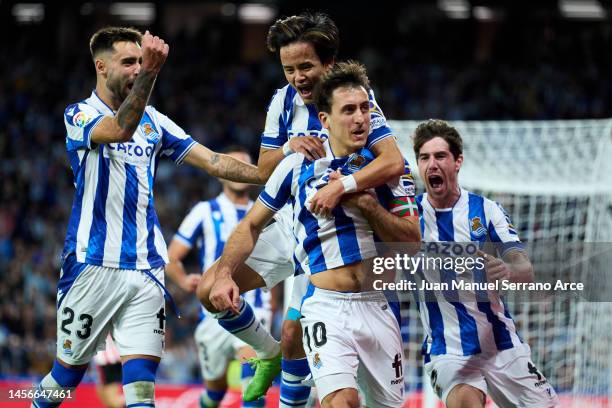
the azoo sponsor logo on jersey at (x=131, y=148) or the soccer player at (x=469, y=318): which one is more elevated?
the azoo sponsor logo on jersey at (x=131, y=148)

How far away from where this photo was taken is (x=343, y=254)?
4953mm

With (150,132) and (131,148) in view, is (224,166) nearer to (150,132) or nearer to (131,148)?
(150,132)

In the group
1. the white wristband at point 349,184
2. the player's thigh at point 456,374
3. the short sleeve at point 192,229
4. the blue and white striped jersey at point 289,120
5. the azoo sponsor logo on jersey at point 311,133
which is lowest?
the player's thigh at point 456,374

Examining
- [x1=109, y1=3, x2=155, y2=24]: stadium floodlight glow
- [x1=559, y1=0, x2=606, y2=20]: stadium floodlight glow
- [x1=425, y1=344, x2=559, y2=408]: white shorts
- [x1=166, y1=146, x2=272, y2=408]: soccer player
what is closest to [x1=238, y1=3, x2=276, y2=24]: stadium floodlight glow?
[x1=109, y1=3, x2=155, y2=24]: stadium floodlight glow

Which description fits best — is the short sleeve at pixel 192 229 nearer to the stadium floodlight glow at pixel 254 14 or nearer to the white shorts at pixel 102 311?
the white shorts at pixel 102 311

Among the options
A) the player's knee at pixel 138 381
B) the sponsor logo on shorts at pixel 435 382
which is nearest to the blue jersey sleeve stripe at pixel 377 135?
the sponsor logo on shorts at pixel 435 382

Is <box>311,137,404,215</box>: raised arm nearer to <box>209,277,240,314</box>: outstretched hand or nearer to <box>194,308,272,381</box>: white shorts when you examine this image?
<box>209,277,240,314</box>: outstretched hand

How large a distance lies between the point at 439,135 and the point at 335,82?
110 centimetres

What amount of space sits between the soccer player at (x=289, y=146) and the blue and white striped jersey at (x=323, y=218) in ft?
0.31

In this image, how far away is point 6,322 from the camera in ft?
47.5

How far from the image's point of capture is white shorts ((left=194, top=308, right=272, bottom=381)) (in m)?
8.27

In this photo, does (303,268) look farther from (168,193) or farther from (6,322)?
(168,193)

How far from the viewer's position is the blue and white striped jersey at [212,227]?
8.43 m

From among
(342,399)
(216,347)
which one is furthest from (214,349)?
(342,399)
